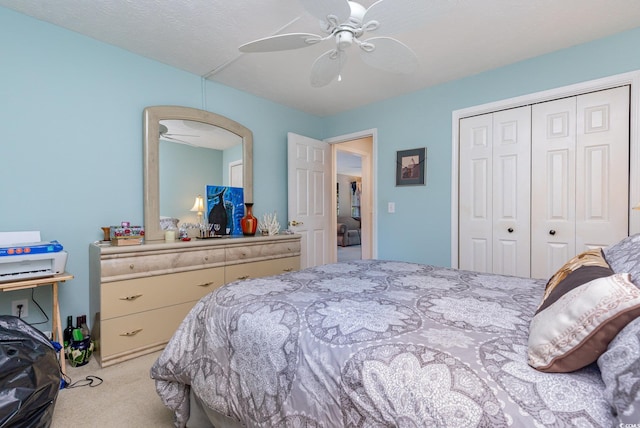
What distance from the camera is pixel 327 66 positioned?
75.0 inches

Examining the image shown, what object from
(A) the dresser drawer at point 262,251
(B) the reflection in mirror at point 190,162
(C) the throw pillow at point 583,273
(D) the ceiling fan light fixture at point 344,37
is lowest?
(A) the dresser drawer at point 262,251

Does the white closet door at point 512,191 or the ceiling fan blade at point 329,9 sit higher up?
the ceiling fan blade at point 329,9

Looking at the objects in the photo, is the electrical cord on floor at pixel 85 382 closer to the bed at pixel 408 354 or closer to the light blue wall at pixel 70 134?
the light blue wall at pixel 70 134

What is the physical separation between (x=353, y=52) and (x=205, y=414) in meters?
2.69

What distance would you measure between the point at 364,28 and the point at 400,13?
0.20m

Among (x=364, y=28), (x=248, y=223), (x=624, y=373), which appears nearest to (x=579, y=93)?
(x=364, y=28)

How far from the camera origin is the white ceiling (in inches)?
78.1

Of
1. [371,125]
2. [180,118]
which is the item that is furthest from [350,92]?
[180,118]

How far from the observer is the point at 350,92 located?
3.41 meters

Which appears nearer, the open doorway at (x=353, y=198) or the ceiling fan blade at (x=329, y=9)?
the ceiling fan blade at (x=329, y=9)

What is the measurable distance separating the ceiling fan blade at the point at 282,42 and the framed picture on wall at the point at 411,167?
2052 mm

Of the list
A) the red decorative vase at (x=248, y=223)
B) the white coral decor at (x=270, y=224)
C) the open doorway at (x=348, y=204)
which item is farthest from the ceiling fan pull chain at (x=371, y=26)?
the open doorway at (x=348, y=204)

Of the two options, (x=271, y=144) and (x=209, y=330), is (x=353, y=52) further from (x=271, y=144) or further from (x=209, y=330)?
(x=209, y=330)

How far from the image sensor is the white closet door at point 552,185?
2.53 m
